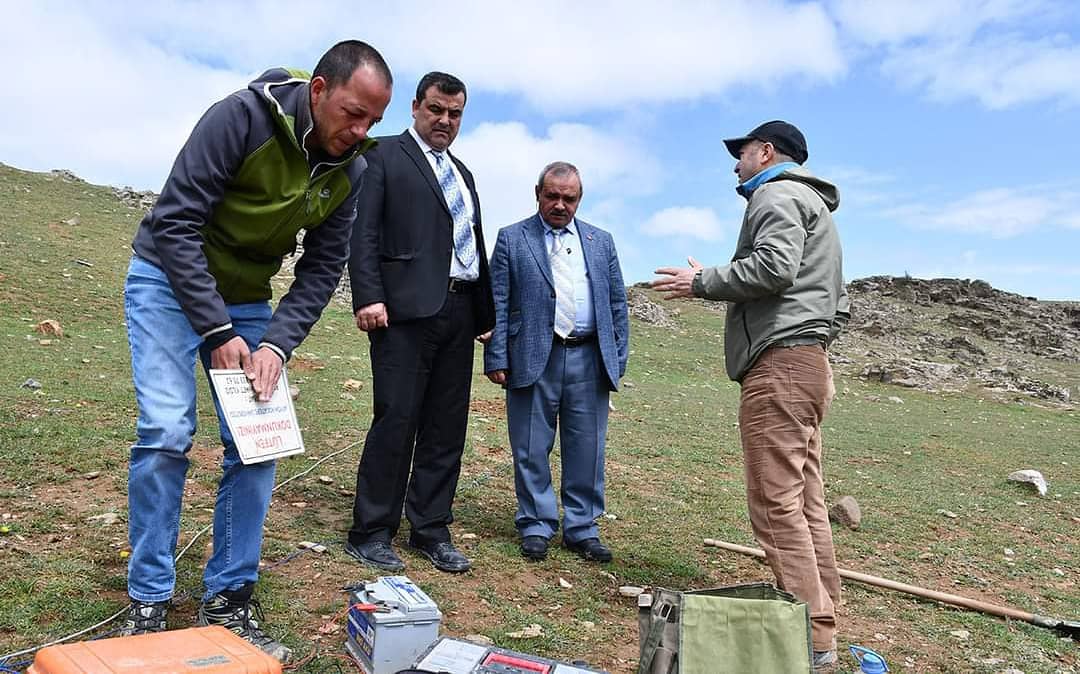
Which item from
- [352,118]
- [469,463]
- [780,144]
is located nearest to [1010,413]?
[469,463]

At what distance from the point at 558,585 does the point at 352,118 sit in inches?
98.7

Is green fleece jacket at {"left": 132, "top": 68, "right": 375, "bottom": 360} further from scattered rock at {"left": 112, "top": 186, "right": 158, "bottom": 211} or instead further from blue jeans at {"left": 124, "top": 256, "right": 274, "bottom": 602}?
scattered rock at {"left": 112, "top": 186, "right": 158, "bottom": 211}

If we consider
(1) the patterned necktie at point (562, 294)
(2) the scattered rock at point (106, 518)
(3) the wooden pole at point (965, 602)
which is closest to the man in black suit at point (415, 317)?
(1) the patterned necktie at point (562, 294)

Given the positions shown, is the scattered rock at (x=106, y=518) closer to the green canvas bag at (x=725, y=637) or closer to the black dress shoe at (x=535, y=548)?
the black dress shoe at (x=535, y=548)

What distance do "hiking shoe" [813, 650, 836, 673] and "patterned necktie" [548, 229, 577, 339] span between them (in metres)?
2.09

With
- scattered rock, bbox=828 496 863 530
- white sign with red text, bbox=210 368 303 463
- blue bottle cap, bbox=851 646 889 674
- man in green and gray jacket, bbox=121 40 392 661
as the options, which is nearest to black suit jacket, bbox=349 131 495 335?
man in green and gray jacket, bbox=121 40 392 661

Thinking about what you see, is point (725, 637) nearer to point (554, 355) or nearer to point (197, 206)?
point (554, 355)

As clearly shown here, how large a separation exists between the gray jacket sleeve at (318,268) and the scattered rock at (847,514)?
4523 mm

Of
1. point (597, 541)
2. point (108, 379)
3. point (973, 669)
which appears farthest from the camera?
point (108, 379)

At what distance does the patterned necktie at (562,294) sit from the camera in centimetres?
461

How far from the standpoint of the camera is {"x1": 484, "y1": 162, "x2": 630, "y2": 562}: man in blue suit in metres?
4.56

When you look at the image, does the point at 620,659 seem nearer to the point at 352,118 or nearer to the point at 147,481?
the point at 147,481

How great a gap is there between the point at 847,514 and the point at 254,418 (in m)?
4.81

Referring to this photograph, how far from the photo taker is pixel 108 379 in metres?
8.27
